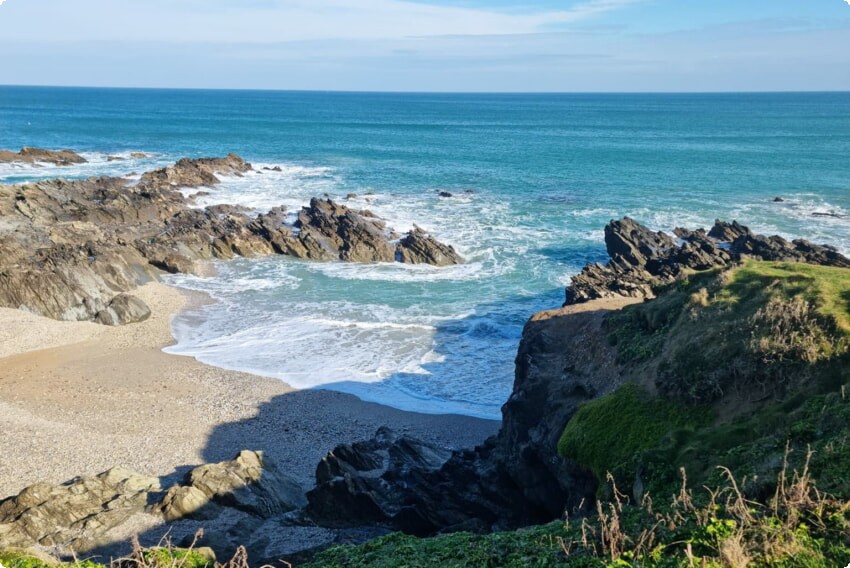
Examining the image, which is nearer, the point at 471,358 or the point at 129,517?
the point at 129,517

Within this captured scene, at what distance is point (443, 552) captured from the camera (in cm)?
1066

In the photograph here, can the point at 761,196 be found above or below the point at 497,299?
above

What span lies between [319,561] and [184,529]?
6.55 metres

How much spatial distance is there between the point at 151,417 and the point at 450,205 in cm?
3655

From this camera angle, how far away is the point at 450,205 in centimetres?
5666

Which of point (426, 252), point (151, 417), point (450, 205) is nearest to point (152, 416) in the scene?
point (151, 417)

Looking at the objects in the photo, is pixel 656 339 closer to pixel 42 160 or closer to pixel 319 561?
pixel 319 561

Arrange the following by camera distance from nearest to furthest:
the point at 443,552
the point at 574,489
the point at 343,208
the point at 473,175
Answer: the point at 443,552
the point at 574,489
the point at 343,208
the point at 473,175

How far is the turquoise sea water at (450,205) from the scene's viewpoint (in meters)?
28.7

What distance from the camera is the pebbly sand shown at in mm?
20578

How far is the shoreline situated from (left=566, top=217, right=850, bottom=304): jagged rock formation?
37.3 feet

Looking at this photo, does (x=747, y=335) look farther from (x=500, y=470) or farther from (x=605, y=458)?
(x=500, y=470)

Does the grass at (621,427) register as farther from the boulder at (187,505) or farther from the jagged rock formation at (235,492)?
the boulder at (187,505)

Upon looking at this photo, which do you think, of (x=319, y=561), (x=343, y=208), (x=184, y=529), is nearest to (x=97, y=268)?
(x=343, y=208)
